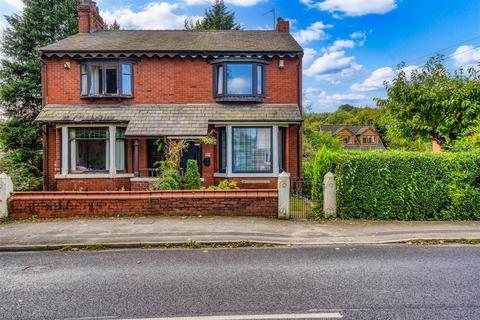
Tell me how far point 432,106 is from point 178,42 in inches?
498

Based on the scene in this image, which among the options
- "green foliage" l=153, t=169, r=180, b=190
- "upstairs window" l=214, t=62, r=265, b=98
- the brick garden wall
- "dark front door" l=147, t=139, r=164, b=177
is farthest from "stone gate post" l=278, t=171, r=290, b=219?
"dark front door" l=147, t=139, r=164, b=177

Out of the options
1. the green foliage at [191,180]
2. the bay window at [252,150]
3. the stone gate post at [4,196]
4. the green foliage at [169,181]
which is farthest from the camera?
the bay window at [252,150]

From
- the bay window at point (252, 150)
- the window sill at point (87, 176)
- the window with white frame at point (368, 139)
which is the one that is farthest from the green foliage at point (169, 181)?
the window with white frame at point (368, 139)

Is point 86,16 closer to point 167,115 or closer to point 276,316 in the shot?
point 167,115

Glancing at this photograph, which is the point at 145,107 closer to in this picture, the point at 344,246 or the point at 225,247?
the point at 225,247

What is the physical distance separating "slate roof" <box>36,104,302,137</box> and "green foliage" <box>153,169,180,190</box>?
2.13m

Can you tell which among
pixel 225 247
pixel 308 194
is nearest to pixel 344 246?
pixel 225 247

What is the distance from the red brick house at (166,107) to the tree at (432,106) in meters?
5.31

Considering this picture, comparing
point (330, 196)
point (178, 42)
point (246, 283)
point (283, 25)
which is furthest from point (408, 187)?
point (283, 25)

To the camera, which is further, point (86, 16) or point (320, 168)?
point (86, 16)

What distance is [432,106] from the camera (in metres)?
16.0

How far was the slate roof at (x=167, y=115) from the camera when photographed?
1424cm

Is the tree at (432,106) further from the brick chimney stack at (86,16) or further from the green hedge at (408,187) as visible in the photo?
the brick chimney stack at (86,16)

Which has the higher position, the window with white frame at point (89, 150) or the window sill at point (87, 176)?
the window with white frame at point (89, 150)
